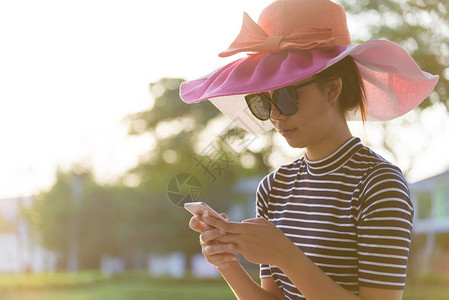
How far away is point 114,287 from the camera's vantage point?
2444cm

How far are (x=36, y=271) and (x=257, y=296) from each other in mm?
27178

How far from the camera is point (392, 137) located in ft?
41.3

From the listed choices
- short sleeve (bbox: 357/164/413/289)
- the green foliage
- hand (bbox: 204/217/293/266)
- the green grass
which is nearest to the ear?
short sleeve (bbox: 357/164/413/289)

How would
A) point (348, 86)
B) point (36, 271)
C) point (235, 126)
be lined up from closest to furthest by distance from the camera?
point (348, 86), point (235, 126), point (36, 271)

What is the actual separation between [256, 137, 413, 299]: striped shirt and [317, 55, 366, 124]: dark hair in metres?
0.09

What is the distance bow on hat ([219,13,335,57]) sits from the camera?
1399 mm

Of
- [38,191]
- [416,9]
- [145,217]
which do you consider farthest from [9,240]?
[416,9]

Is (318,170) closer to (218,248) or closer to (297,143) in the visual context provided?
(297,143)

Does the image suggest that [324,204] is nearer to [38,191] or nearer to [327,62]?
[327,62]

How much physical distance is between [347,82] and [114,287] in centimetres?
2400

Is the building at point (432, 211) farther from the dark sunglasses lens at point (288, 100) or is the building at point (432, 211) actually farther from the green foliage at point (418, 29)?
the dark sunglasses lens at point (288, 100)

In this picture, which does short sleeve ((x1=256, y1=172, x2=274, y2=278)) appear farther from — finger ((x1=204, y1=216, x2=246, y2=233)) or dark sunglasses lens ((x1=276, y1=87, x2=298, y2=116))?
finger ((x1=204, y1=216, x2=246, y2=233))

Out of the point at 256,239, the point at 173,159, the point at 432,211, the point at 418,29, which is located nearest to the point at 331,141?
the point at 256,239

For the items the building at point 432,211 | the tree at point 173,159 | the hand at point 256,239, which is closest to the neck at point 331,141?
the hand at point 256,239
